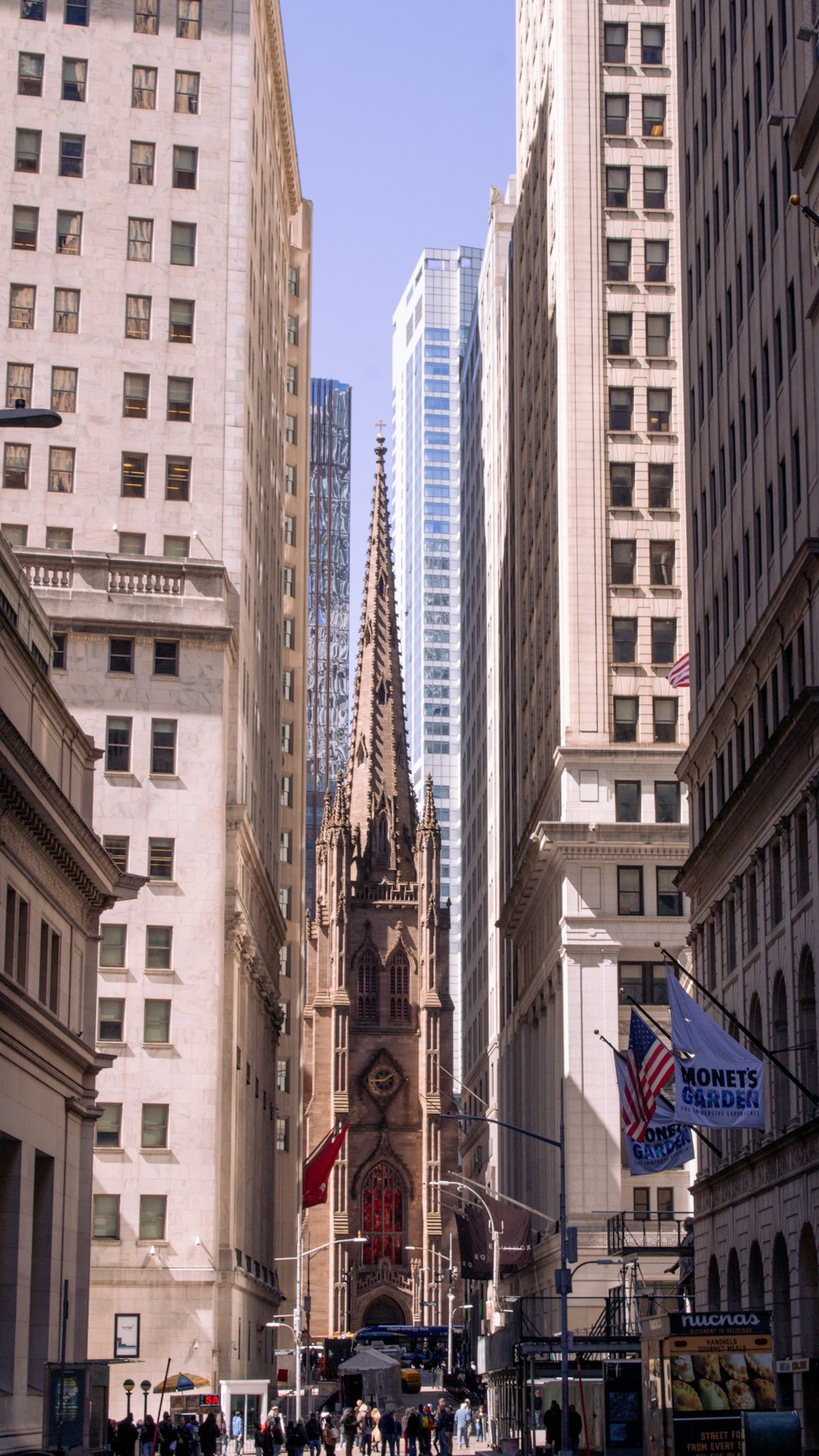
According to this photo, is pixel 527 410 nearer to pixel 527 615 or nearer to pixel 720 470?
pixel 527 615

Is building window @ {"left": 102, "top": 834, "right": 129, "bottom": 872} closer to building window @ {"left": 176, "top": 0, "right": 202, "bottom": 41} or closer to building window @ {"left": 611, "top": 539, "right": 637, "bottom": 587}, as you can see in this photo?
building window @ {"left": 611, "top": 539, "right": 637, "bottom": 587}

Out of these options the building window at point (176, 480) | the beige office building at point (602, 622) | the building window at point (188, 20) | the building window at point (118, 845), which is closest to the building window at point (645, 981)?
the beige office building at point (602, 622)

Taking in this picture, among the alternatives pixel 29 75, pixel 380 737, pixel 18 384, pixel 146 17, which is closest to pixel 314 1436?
pixel 18 384

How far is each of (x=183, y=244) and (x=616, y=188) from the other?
18511 millimetres

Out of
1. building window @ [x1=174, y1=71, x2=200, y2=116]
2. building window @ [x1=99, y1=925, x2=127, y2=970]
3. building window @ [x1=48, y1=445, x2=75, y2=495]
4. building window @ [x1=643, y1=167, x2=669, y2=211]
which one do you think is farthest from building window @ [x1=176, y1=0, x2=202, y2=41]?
building window @ [x1=99, y1=925, x2=127, y2=970]

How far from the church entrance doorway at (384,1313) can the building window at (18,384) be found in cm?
10559

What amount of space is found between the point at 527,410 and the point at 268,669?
18.2m

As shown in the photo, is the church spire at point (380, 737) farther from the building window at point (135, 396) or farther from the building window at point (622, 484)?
the building window at point (135, 396)

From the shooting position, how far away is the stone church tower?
158125mm

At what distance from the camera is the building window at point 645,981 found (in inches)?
2908

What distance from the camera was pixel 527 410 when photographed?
97.1 meters

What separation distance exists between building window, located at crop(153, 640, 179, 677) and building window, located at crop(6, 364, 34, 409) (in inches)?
412

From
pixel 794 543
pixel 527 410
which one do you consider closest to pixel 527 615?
pixel 527 410

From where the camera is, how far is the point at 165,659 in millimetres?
68625
